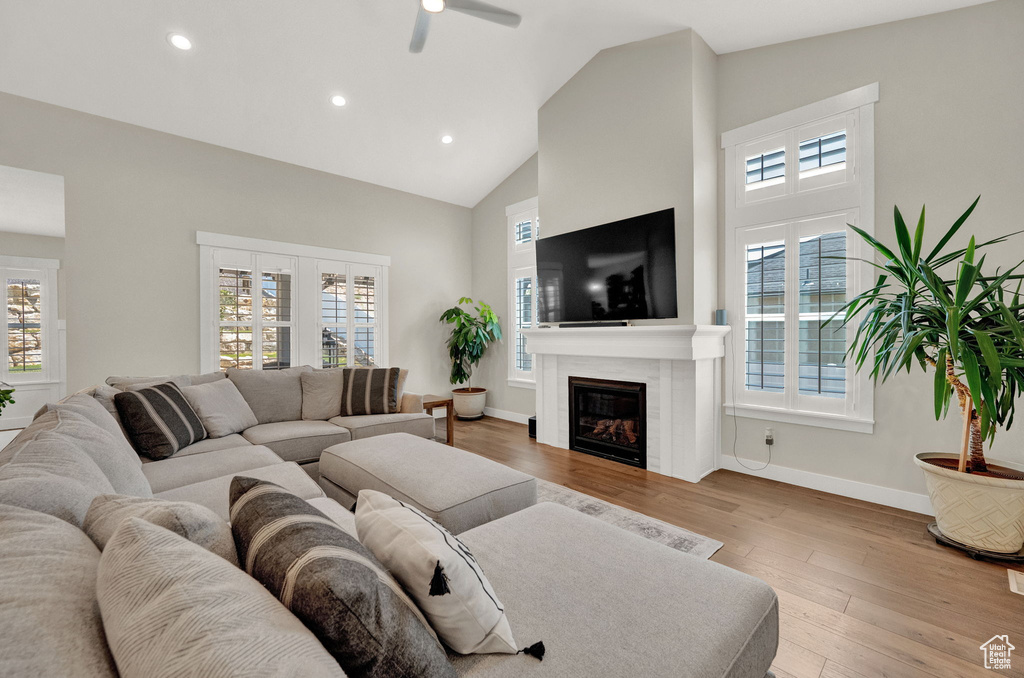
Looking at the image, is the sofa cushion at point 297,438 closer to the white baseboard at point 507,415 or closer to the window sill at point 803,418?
the white baseboard at point 507,415

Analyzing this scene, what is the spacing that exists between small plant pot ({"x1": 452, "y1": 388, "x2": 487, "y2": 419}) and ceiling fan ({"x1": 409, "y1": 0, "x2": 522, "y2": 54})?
13.0ft

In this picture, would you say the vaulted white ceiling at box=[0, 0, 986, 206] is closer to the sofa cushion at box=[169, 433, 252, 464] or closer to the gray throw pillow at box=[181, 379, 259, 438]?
the gray throw pillow at box=[181, 379, 259, 438]

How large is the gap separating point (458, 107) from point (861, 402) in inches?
166

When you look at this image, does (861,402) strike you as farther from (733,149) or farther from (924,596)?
(733,149)

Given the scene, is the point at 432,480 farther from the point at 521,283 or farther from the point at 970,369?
the point at 521,283

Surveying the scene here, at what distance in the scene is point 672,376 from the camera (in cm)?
352

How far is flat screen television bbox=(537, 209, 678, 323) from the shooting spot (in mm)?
3443

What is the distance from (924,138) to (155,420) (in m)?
4.96

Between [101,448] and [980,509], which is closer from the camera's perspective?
[101,448]

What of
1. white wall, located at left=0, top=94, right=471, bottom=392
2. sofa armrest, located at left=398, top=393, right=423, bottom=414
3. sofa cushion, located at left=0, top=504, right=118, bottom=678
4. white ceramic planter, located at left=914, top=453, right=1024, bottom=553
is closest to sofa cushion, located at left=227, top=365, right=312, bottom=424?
sofa armrest, located at left=398, top=393, right=423, bottom=414

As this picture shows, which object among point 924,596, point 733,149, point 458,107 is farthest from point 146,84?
point 924,596

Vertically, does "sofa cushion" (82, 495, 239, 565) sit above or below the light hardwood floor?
above

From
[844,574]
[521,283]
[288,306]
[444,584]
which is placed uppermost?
[521,283]

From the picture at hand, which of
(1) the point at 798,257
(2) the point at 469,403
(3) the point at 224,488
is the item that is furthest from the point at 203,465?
(1) the point at 798,257
